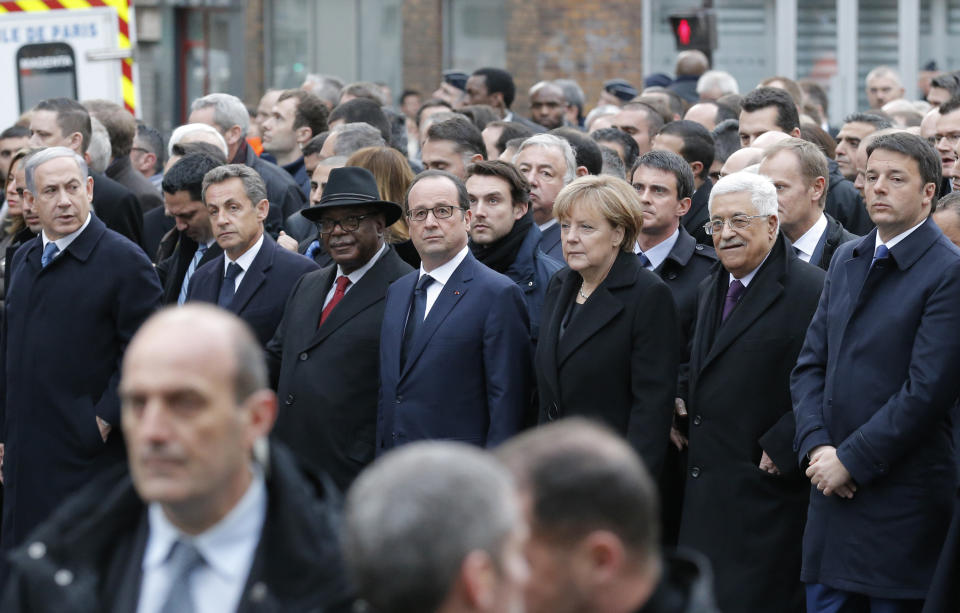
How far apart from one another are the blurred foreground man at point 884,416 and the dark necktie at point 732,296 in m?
0.52

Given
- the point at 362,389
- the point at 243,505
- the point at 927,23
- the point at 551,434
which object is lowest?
the point at 362,389

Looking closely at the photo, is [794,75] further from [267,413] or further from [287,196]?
[267,413]

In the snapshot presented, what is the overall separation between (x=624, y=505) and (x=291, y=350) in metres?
4.03

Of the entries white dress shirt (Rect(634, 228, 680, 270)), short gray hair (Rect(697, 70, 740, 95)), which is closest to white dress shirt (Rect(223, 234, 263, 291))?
white dress shirt (Rect(634, 228, 680, 270))

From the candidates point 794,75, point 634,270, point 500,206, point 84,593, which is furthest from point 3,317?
point 794,75

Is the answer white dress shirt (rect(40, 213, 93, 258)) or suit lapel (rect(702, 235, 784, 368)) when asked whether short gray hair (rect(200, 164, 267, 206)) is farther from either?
suit lapel (rect(702, 235, 784, 368))

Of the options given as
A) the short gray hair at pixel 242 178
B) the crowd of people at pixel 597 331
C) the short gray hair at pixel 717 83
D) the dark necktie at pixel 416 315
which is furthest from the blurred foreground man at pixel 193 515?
the short gray hair at pixel 717 83

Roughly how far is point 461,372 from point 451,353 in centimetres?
9

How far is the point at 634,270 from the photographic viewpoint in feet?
20.6

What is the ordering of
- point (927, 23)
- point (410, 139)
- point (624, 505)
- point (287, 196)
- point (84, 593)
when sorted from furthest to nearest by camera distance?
point (927, 23)
point (410, 139)
point (287, 196)
point (84, 593)
point (624, 505)

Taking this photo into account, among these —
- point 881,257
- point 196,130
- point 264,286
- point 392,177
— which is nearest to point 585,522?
point 881,257

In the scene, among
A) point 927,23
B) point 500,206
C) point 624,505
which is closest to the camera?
point 624,505

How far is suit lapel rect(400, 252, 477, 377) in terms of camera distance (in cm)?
632

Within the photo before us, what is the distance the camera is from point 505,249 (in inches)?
285
